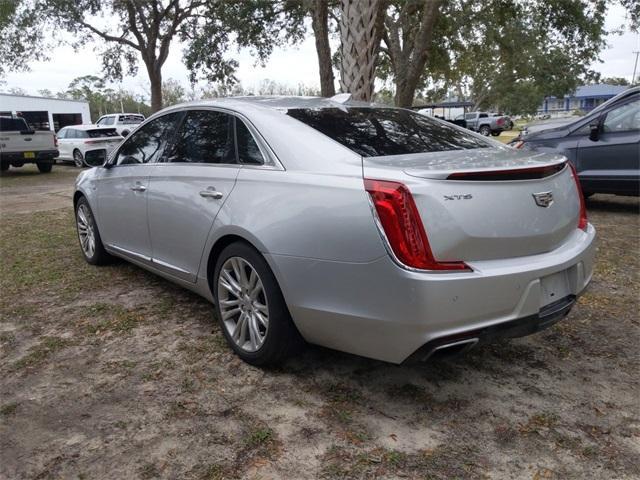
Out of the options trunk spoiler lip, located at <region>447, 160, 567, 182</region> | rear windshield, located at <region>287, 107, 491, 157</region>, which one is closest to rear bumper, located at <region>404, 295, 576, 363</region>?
trunk spoiler lip, located at <region>447, 160, 567, 182</region>

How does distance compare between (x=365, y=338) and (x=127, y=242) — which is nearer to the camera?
(x=365, y=338)

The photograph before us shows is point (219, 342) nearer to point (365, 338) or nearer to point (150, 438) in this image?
point (150, 438)

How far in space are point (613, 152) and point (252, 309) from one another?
613cm

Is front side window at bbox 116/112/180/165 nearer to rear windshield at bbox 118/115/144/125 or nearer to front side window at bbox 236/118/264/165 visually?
front side window at bbox 236/118/264/165

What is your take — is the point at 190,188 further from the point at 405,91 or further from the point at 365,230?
the point at 405,91

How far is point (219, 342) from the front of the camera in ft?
11.4

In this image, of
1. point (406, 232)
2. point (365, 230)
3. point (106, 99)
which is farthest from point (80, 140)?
point (106, 99)

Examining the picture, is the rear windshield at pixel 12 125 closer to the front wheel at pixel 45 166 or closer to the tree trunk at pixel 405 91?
the front wheel at pixel 45 166

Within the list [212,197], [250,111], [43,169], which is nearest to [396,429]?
[212,197]

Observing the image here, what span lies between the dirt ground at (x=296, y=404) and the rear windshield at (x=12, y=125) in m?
12.9

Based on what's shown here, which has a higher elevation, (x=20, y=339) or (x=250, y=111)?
(x=250, y=111)

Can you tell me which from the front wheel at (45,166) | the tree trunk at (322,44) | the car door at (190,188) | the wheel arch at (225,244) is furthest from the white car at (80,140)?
the wheel arch at (225,244)

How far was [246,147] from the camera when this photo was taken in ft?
10.5

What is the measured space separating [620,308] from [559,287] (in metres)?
1.69
